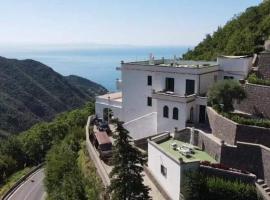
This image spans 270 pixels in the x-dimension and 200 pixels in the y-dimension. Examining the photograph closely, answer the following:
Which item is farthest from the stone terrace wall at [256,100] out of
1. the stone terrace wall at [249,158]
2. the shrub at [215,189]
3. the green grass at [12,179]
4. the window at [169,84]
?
the green grass at [12,179]

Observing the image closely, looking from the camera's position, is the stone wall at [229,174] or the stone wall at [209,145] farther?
the stone wall at [209,145]

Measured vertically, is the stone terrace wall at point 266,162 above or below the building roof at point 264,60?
below

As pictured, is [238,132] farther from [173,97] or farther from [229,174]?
[173,97]

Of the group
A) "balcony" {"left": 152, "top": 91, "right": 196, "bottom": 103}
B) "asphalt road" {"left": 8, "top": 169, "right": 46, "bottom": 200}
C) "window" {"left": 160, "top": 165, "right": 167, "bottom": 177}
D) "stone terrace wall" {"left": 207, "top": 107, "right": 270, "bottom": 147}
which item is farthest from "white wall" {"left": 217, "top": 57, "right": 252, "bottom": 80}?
"asphalt road" {"left": 8, "top": 169, "right": 46, "bottom": 200}

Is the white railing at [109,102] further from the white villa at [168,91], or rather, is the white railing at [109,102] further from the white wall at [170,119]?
the white wall at [170,119]

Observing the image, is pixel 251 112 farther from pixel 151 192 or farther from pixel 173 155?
pixel 151 192

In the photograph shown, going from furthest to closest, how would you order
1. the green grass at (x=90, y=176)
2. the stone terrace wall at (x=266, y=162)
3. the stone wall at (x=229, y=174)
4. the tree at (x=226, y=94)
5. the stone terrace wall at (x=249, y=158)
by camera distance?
the tree at (x=226, y=94), the green grass at (x=90, y=176), the stone terrace wall at (x=249, y=158), the stone terrace wall at (x=266, y=162), the stone wall at (x=229, y=174)

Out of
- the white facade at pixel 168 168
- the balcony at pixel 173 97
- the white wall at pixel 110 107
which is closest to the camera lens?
the white facade at pixel 168 168

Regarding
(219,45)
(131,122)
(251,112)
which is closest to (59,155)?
(131,122)
